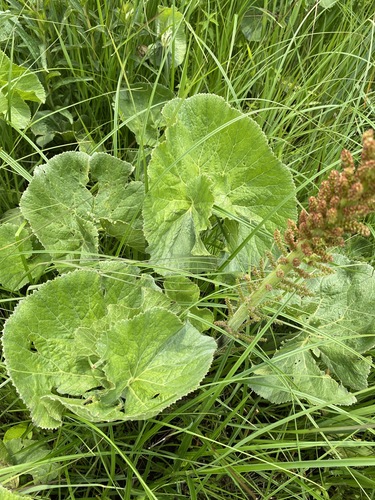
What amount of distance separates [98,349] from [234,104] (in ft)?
4.06

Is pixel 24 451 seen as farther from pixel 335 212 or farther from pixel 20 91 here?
pixel 20 91

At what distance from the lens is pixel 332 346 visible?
170 cm

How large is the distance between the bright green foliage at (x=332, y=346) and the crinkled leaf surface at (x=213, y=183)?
0.29m

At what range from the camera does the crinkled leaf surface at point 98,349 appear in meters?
1.36

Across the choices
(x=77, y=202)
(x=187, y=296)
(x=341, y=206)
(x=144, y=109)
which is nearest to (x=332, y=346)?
(x=187, y=296)

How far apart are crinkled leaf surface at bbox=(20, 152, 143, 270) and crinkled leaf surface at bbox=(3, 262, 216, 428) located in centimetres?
17

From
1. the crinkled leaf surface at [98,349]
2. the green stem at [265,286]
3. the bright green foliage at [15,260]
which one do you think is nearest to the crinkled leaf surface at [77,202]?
the bright green foliage at [15,260]

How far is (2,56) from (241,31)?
3.59 feet

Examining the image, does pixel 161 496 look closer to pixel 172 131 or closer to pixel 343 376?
pixel 343 376

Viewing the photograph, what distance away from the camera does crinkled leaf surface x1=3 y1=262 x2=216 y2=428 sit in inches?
53.4

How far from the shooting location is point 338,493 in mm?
1618

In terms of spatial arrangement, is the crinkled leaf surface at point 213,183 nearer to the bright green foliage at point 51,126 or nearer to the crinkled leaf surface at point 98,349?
the crinkled leaf surface at point 98,349

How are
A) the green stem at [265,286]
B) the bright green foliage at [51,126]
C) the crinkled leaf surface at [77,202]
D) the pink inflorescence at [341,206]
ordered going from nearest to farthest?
the pink inflorescence at [341,206] → the green stem at [265,286] → the crinkled leaf surface at [77,202] → the bright green foliage at [51,126]

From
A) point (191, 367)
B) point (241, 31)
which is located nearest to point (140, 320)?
point (191, 367)
